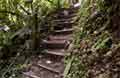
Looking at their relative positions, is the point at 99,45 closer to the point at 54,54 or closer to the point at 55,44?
the point at 54,54

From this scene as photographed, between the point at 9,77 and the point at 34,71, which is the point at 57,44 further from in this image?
the point at 9,77

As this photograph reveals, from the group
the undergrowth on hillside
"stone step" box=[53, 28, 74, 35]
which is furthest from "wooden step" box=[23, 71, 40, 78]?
"stone step" box=[53, 28, 74, 35]

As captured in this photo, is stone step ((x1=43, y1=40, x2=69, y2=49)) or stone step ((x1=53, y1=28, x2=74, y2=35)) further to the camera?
stone step ((x1=53, y1=28, x2=74, y2=35))

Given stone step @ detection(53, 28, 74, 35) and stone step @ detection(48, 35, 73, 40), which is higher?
stone step @ detection(53, 28, 74, 35)

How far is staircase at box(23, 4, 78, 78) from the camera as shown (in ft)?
17.1

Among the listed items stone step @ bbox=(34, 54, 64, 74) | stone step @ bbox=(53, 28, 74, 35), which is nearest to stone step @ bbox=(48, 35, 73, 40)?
stone step @ bbox=(53, 28, 74, 35)

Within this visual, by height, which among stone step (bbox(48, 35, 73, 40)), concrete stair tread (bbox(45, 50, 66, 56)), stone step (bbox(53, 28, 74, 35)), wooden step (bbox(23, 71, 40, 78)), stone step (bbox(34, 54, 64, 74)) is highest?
stone step (bbox(53, 28, 74, 35))

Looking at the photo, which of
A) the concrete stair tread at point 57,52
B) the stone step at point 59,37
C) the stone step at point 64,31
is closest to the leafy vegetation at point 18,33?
the stone step at point 59,37

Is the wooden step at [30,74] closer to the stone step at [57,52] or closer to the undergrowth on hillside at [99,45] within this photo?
the stone step at [57,52]

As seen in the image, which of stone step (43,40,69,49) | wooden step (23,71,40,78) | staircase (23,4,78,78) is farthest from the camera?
stone step (43,40,69,49)

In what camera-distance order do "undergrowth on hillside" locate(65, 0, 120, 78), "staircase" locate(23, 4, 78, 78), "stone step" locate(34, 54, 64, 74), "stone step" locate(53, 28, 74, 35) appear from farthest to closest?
"stone step" locate(53, 28, 74, 35) → "staircase" locate(23, 4, 78, 78) → "stone step" locate(34, 54, 64, 74) → "undergrowth on hillside" locate(65, 0, 120, 78)

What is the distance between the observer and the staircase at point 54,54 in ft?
17.1

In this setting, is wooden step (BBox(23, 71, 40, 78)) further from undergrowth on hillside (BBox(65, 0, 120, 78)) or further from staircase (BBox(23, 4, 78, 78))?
undergrowth on hillside (BBox(65, 0, 120, 78))

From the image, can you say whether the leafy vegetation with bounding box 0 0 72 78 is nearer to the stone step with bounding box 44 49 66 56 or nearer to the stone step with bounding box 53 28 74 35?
the stone step with bounding box 53 28 74 35
